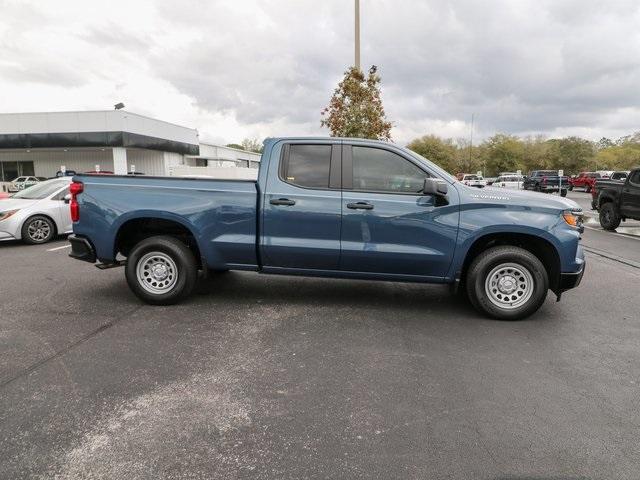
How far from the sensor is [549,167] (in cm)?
7944

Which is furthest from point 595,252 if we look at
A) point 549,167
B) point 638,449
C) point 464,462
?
point 549,167

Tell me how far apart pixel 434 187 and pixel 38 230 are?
9240 mm

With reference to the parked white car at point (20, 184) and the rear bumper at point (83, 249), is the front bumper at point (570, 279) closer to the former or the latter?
the rear bumper at point (83, 249)

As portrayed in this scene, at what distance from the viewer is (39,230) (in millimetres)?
10547

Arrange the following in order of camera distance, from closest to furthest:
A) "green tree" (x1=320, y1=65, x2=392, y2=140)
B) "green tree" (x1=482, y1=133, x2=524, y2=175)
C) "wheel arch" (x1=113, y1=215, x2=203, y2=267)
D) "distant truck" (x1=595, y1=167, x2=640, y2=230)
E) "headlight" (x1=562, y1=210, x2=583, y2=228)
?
"headlight" (x1=562, y1=210, x2=583, y2=228), "wheel arch" (x1=113, y1=215, x2=203, y2=267), "distant truck" (x1=595, y1=167, x2=640, y2=230), "green tree" (x1=320, y1=65, x2=392, y2=140), "green tree" (x1=482, y1=133, x2=524, y2=175)

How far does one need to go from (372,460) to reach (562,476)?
1029 millimetres

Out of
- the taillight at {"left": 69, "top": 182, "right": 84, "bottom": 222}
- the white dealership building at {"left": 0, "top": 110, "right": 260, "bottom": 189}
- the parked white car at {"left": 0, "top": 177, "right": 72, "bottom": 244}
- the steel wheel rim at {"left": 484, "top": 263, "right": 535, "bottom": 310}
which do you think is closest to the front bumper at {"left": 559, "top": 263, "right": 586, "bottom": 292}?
the steel wheel rim at {"left": 484, "top": 263, "right": 535, "bottom": 310}

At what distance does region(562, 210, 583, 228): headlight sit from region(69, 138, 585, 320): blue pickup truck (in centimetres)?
1

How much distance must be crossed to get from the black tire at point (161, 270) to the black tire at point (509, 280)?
321 centimetres

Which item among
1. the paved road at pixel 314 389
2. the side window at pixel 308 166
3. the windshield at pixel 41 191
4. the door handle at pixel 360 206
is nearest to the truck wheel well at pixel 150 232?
the paved road at pixel 314 389

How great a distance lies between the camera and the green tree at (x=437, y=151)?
308 feet

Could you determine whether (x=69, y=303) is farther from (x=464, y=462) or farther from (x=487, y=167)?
(x=487, y=167)

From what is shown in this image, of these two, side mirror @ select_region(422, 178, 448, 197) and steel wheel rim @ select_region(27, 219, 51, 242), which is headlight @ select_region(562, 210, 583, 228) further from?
steel wheel rim @ select_region(27, 219, 51, 242)

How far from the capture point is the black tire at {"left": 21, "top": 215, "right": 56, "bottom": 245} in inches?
408
